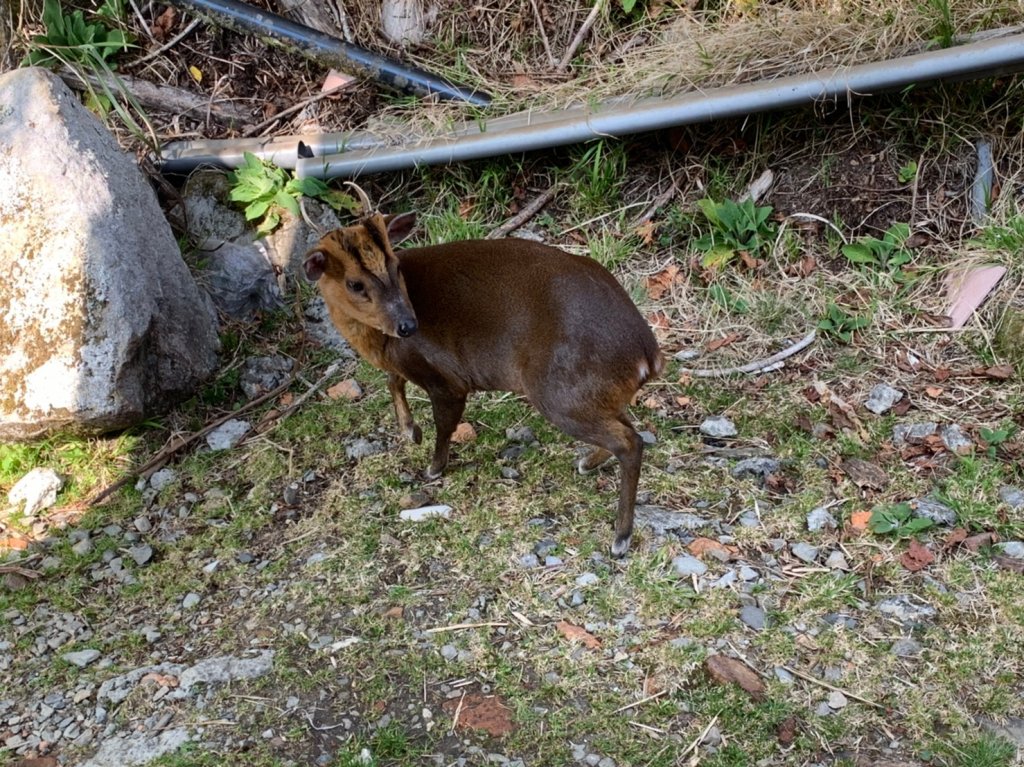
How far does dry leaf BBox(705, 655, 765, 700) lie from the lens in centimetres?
361

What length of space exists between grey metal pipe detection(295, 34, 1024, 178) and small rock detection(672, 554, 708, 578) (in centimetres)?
271

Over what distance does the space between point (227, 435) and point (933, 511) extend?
3.45 metres

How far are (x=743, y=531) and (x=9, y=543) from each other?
333 cm

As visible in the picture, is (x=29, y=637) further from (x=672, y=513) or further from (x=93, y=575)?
(x=672, y=513)

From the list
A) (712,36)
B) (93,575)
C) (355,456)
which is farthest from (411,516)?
(712,36)

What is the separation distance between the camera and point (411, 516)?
15.3ft

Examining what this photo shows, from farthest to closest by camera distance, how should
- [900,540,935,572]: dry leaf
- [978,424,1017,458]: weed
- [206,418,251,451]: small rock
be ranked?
[206,418,251,451]: small rock < [978,424,1017,458]: weed < [900,540,935,572]: dry leaf


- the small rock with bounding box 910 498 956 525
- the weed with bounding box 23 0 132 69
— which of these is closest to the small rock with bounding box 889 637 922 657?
the small rock with bounding box 910 498 956 525

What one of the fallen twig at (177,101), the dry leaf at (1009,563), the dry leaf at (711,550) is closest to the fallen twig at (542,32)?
the fallen twig at (177,101)

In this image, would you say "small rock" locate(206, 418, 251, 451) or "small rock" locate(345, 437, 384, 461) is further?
"small rock" locate(206, 418, 251, 451)

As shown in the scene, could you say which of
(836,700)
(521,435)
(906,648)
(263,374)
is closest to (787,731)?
(836,700)

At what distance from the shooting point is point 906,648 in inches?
148

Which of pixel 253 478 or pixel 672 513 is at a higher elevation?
pixel 253 478

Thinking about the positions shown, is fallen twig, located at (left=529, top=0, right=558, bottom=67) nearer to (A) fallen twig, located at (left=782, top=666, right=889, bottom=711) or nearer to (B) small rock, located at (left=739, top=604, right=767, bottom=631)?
(B) small rock, located at (left=739, top=604, right=767, bottom=631)
